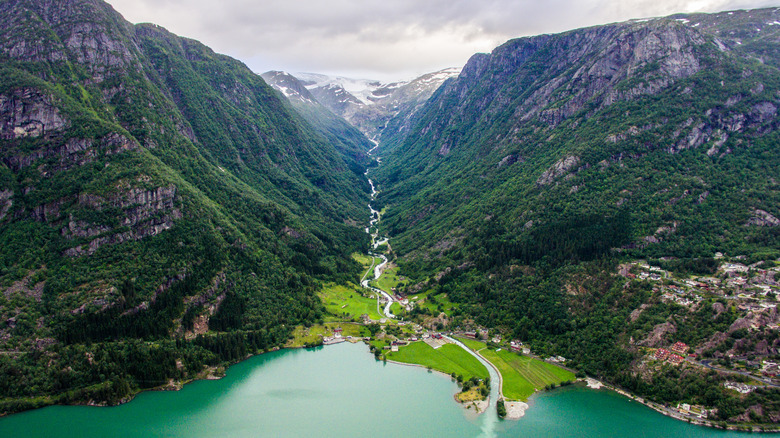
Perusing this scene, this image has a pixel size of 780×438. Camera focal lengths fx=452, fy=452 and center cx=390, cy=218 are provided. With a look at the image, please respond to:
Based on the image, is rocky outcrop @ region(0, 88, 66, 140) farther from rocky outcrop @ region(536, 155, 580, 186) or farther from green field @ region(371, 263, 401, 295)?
rocky outcrop @ region(536, 155, 580, 186)

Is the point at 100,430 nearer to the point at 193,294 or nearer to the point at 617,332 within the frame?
the point at 193,294

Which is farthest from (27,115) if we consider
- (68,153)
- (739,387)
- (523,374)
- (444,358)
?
(739,387)

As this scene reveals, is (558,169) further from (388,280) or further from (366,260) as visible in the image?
(366,260)

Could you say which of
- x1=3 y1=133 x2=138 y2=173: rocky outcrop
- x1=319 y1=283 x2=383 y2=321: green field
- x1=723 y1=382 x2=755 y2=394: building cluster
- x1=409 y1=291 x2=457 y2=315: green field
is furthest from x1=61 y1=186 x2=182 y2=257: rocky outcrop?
x1=723 y1=382 x2=755 y2=394: building cluster

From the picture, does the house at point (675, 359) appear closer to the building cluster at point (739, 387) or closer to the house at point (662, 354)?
the house at point (662, 354)

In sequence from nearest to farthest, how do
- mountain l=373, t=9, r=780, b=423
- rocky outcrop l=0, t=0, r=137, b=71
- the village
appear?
the village < mountain l=373, t=9, r=780, b=423 < rocky outcrop l=0, t=0, r=137, b=71

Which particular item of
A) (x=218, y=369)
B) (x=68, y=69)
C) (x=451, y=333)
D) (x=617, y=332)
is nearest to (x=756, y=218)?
(x=617, y=332)

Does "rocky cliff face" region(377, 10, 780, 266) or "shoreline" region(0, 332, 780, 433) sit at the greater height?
"rocky cliff face" region(377, 10, 780, 266)
